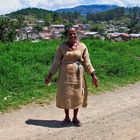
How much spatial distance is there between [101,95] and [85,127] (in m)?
2.90

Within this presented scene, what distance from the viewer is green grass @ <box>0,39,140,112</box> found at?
9.59m

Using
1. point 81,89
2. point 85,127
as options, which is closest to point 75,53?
point 81,89

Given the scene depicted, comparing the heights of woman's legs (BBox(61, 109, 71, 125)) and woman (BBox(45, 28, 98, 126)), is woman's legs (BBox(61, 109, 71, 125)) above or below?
below

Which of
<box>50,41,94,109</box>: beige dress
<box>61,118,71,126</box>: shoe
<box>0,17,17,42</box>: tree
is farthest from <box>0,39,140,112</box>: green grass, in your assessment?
<box>0,17,17,42</box>: tree

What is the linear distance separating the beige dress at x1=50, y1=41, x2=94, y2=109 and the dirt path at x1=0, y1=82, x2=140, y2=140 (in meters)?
0.43

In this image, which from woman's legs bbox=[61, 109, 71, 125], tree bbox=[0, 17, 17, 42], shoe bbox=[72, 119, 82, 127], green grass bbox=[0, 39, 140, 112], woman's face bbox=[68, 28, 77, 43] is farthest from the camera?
tree bbox=[0, 17, 17, 42]

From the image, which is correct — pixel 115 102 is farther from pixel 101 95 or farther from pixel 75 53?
pixel 75 53

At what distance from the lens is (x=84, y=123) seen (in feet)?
25.3

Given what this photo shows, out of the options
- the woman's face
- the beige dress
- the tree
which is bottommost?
the tree

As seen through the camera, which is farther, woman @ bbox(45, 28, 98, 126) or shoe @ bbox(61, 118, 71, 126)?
shoe @ bbox(61, 118, 71, 126)

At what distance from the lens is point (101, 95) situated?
10.3 metres

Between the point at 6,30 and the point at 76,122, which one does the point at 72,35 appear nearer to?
the point at 76,122

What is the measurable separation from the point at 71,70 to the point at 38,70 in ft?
14.1

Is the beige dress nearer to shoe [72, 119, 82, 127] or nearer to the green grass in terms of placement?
shoe [72, 119, 82, 127]
